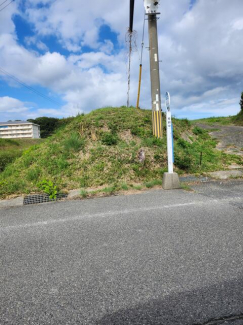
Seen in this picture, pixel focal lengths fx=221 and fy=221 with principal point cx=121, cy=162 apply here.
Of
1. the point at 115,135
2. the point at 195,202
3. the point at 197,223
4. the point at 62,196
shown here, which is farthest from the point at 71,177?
the point at 197,223

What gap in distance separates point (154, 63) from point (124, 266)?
310 inches

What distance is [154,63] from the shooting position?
27.4 ft

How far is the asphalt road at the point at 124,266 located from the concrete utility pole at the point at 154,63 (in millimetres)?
5156

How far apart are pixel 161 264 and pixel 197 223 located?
1.18 meters

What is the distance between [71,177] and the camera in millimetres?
6250

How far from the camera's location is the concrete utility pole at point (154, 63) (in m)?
8.16

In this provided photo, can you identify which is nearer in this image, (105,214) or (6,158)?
(105,214)

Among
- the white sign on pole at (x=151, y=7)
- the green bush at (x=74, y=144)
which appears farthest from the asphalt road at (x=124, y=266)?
the white sign on pole at (x=151, y=7)

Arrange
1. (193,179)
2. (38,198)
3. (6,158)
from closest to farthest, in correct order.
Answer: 1. (38,198)
2. (193,179)
3. (6,158)

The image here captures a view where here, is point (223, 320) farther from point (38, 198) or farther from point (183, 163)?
point (183, 163)

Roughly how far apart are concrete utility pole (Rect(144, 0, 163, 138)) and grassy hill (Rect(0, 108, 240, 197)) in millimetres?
571

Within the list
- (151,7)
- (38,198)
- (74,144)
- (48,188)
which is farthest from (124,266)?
(151,7)

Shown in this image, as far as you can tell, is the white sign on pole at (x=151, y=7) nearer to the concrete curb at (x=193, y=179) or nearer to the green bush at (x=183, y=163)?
the green bush at (x=183, y=163)

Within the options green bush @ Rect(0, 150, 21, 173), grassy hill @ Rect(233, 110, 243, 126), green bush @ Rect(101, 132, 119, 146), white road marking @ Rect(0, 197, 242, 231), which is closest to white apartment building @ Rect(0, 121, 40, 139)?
grassy hill @ Rect(233, 110, 243, 126)
